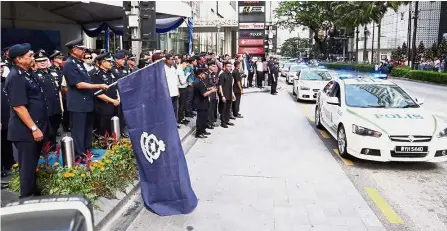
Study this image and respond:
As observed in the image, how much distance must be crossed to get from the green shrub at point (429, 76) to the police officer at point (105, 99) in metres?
24.2

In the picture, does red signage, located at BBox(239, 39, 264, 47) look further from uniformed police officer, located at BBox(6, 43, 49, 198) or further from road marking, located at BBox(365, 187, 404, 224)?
uniformed police officer, located at BBox(6, 43, 49, 198)

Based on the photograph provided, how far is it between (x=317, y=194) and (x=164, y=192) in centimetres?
217

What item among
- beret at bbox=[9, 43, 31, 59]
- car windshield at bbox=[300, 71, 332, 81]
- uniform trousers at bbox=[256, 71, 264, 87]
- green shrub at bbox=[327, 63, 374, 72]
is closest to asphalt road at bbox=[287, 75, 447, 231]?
beret at bbox=[9, 43, 31, 59]

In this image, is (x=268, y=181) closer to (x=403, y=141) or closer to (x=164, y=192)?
(x=164, y=192)

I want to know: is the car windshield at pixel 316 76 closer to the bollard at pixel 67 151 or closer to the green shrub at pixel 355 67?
the bollard at pixel 67 151

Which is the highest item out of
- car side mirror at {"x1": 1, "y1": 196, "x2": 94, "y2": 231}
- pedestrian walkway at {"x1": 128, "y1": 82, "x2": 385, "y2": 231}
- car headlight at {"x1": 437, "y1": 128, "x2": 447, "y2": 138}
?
car side mirror at {"x1": 1, "y1": 196, "x2": 94, "y2": 231}

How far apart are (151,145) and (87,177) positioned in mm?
966

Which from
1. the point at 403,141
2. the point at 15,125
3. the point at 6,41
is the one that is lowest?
the point at 403,141

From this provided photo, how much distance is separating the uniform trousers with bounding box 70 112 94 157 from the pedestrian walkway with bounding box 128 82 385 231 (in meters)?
1.69

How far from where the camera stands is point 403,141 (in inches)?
259

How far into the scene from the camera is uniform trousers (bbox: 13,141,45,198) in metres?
4.53

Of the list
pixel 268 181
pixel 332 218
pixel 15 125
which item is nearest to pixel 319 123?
pixel 268 181

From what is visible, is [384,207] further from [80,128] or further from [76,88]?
[76,88]

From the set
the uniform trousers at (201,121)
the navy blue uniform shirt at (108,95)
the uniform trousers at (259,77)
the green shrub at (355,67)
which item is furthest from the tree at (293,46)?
the navy blue uniform shirt at (108,95)
